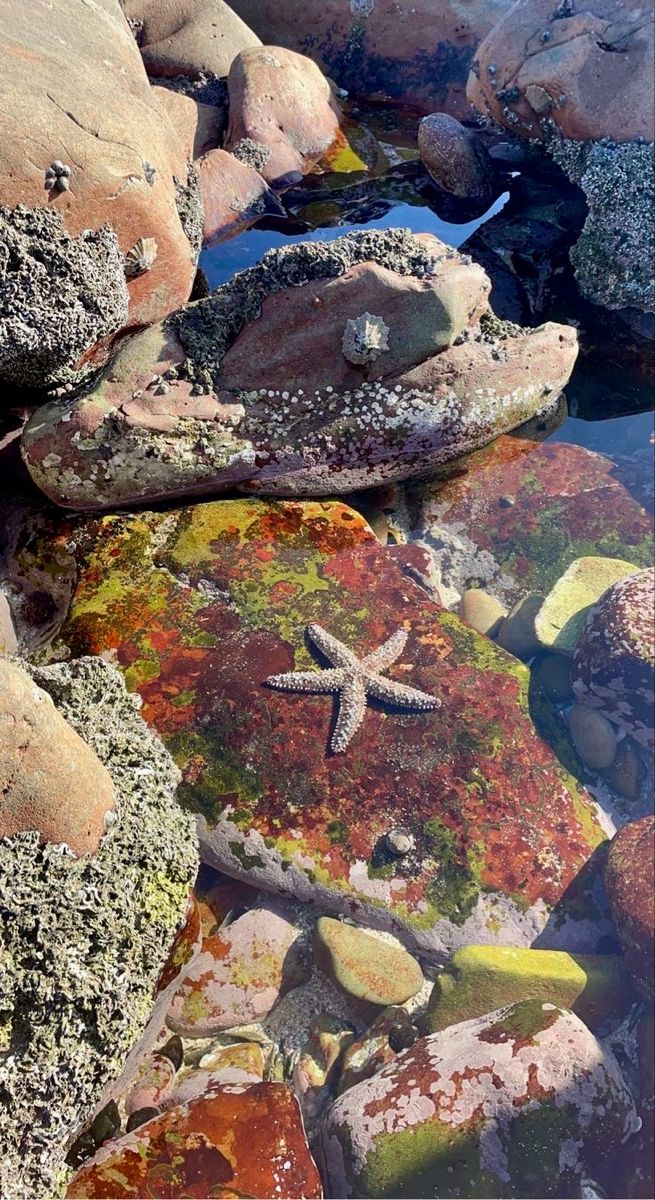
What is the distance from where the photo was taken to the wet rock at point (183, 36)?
23.6 feet

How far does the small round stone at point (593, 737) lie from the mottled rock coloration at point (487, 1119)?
1259 millimetres

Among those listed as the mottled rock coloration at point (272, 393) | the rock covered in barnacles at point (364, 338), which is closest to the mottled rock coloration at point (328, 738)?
the mottled rock coloration at point (272, 393)

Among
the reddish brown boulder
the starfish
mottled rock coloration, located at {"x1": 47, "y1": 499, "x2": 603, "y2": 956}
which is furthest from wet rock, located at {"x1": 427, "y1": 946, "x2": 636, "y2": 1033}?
the reddish brown boulder

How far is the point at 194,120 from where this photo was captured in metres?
6.66

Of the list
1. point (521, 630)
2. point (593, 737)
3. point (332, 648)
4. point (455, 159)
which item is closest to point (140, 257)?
point (332, 648)

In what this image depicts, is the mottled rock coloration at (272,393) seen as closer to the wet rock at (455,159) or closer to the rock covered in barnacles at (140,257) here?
the rock covered in barnacles at (140,257)

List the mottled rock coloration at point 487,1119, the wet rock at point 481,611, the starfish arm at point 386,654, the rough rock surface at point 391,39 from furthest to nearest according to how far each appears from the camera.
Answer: the rough rock surface at point 391,39 < the wet rock at point 481,611 < the starfish arm at point 386,654 < the mottled rock coloration at point 487,1119

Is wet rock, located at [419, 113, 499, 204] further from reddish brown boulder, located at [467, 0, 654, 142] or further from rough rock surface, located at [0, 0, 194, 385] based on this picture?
rough rock surface, located at [0, 0, 194, 385]

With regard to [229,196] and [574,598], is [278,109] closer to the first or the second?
[229,196]

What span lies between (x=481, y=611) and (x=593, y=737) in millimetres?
930

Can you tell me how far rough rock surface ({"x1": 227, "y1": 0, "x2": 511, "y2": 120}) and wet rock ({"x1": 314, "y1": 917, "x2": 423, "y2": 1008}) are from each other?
8.45 meters

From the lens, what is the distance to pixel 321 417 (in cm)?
449

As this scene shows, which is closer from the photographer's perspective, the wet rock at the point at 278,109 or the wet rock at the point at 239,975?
the wet rock at the point at 239,975

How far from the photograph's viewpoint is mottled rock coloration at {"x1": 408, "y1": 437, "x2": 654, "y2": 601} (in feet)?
15.3
